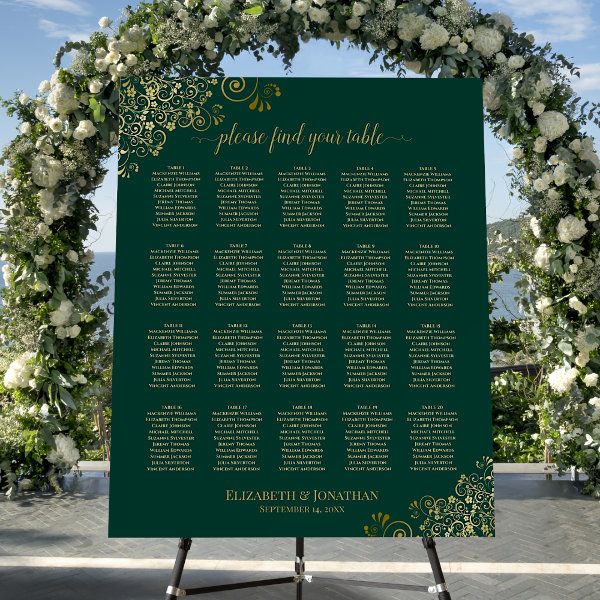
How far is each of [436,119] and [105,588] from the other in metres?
3.35

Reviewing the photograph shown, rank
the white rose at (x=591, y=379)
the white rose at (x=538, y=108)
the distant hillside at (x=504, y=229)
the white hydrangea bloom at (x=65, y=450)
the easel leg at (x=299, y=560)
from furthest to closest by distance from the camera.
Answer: the distant hillside at (x=504, y=229) < the white hydrangea bloom at (x=65, y=450) < the white rose at (x=591, y=379) < the white rose at (x=538, y=108) < the easel leg at (x=299, y=560)

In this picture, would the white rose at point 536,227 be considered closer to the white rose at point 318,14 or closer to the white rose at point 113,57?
the white rose at point 318,14

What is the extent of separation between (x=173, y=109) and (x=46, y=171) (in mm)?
3086

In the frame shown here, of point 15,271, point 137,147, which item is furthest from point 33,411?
point 137,147

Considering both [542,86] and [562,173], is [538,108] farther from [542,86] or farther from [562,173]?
[562,173]

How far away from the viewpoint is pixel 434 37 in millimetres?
5660

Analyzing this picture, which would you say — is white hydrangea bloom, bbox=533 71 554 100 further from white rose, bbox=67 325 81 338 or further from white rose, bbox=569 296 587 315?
white rose, bbox=67 325 81 338

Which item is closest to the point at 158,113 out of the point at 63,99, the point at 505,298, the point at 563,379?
the point at 63,99

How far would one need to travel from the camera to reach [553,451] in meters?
6.66

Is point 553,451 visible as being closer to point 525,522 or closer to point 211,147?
point 525,522

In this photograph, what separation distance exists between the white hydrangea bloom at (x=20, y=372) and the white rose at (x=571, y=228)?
4.25 m

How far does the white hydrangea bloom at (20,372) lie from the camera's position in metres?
6.18

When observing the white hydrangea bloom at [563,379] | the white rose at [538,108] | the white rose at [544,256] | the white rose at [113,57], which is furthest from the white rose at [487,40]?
the white rose at [113,57]

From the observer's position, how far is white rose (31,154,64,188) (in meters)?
5.98
